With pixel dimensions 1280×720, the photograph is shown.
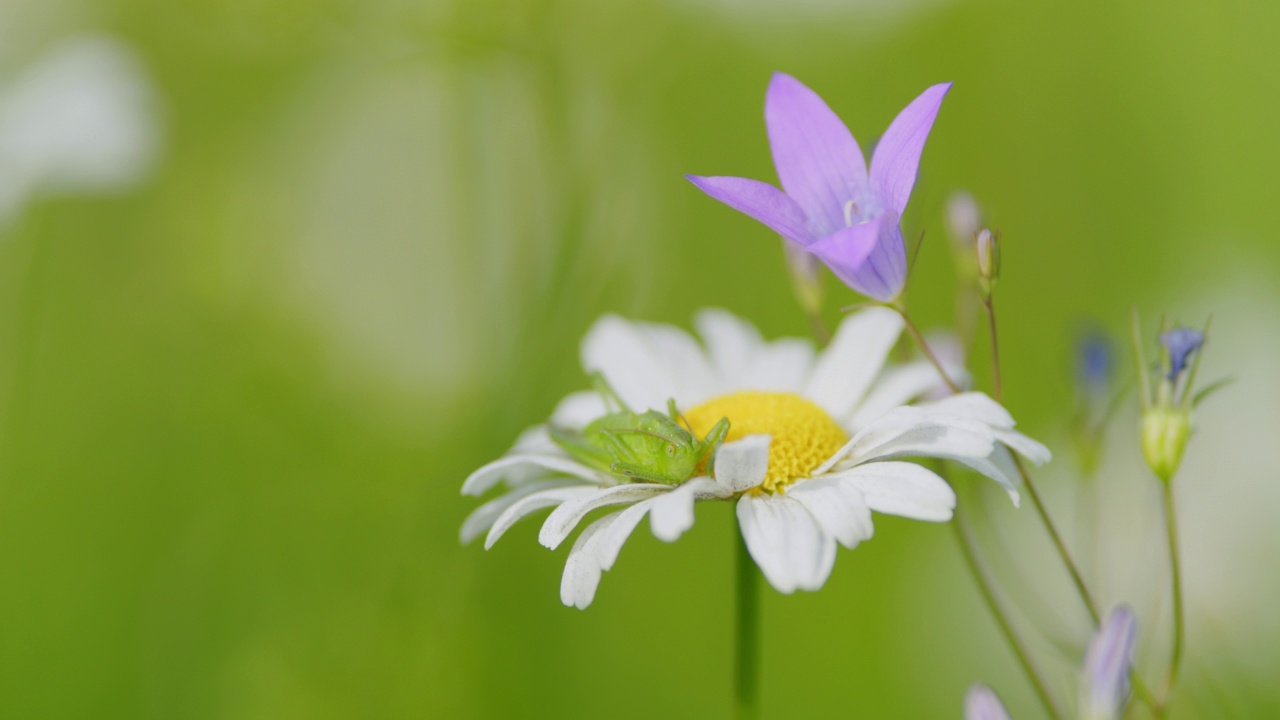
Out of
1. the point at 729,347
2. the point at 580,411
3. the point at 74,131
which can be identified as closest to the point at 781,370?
the point at 729,347

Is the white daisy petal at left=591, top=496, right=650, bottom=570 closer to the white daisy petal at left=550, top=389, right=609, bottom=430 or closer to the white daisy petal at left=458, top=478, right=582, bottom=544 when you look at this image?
the white daisy petal at left=458, top=478, right=582, bottom=544

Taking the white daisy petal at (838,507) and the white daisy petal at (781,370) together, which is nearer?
the white daisy petal at (838,507)

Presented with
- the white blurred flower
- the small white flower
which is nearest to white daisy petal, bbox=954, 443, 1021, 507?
the small white flower

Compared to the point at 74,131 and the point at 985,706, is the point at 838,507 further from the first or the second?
the point at 74,131

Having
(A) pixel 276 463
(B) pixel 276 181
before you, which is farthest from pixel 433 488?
(B) pixel 276 181

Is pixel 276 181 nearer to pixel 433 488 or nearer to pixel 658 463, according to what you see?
pixel 433 488

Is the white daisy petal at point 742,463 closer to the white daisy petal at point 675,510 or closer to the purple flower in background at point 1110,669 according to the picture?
the white daisy petal at point 675,510

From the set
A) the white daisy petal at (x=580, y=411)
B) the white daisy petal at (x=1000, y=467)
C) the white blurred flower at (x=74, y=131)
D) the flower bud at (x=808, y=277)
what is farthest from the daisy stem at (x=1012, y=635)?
the white blurred flower at (x=74, y=131)
